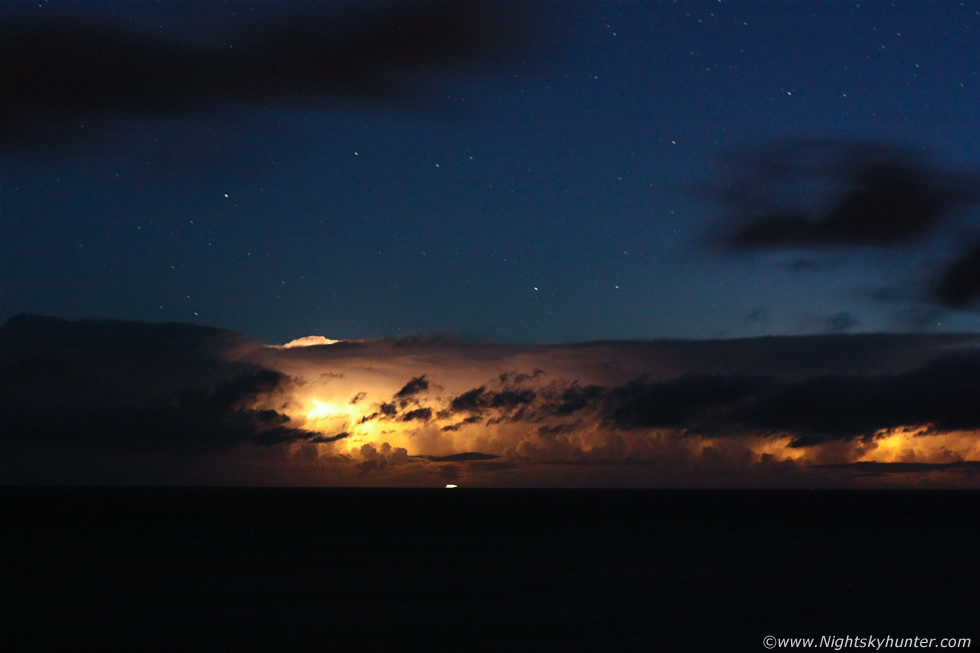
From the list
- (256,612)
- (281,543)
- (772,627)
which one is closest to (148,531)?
(281,543)

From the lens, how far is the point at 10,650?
29.6m

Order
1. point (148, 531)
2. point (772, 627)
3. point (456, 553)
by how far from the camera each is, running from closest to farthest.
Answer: point (772, 627)
point (456, 553)
point (148, 531)

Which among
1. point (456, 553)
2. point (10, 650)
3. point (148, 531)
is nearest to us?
point (10, 650)

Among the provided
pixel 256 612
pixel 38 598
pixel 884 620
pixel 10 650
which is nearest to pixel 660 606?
pixel 884 620

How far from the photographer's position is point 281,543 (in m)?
72.2

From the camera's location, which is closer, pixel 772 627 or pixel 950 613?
pixel 772 627

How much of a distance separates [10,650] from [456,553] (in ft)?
122

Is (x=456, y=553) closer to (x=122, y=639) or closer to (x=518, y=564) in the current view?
(x=518, y=564)

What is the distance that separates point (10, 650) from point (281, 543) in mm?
43131

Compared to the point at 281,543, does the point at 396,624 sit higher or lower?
lower

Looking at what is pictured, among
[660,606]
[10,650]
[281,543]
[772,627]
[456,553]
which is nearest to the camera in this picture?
[10,650]

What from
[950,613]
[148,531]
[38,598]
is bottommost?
[950,613]

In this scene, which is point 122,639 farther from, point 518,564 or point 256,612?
point 518,564

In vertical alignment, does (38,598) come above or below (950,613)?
above
